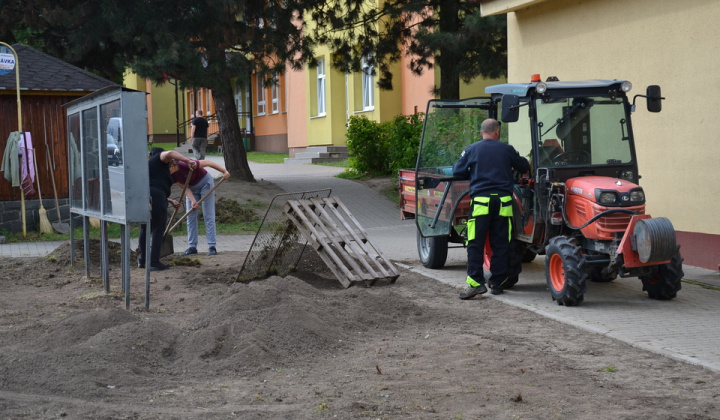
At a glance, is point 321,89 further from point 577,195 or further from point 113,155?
point 577,195

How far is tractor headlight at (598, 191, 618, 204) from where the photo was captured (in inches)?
328

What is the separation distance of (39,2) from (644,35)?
1210cm

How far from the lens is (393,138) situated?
20.9 metres

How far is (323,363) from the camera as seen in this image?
6.28m

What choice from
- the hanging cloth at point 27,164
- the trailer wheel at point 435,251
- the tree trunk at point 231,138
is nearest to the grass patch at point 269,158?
the tree trunk at point 231,138

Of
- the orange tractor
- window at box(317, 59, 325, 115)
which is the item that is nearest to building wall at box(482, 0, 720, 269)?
the orange tractor

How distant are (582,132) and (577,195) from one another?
0.84 m

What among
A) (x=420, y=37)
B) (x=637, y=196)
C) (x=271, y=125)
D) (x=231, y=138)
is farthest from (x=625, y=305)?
(x=271, y=125)

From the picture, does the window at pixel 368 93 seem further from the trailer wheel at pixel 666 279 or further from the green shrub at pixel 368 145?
the trailer wheel at pixel 666 279

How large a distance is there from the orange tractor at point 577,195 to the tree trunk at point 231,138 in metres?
11.3

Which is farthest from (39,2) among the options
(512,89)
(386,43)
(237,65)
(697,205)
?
(697,205)

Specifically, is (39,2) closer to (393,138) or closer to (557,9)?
(393,138)

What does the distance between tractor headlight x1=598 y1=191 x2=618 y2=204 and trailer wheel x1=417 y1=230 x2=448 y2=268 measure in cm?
296

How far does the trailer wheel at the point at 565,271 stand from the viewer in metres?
8.28
